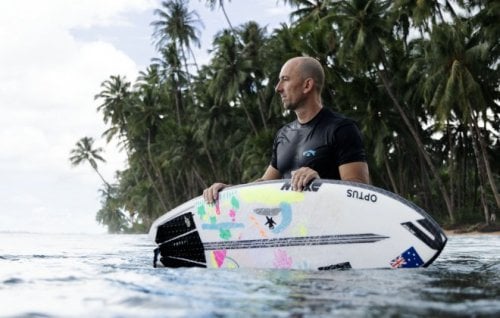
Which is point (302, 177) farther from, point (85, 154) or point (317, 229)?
point (85, 154)

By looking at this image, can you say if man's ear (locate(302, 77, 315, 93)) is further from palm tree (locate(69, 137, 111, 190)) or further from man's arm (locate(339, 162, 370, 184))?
palm tree (locate(69, 137, 111, 190))

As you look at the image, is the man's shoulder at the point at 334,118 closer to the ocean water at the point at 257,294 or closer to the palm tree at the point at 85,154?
the ocean water at the point at 257,294

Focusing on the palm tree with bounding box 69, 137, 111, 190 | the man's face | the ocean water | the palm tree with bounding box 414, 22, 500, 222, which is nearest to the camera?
the ocean water

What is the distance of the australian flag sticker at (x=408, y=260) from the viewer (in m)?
3.96

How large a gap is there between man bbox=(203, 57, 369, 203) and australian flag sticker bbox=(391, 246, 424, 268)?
1.91ft

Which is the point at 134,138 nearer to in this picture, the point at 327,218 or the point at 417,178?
the point at 417,178

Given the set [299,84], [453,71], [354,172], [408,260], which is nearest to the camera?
[408,260]

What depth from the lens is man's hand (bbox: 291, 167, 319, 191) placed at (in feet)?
13.3

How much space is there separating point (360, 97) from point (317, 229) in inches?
868

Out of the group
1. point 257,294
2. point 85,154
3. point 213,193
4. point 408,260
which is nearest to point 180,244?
point 213,193

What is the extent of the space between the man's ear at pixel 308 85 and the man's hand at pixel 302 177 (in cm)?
63

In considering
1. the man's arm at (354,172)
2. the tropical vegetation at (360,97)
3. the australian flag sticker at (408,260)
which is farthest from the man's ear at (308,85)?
the tropical vegetation at (360,97)

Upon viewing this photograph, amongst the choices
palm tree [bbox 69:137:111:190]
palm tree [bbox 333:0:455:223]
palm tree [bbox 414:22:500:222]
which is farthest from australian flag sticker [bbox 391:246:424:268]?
palm tree [bbox 69:137:111:190]

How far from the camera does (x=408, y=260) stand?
3.98m
